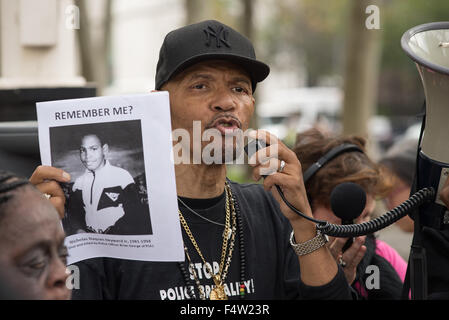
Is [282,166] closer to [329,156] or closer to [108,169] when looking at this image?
Result: [108,169]

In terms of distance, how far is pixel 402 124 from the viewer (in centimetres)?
3148

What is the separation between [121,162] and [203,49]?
0.53m

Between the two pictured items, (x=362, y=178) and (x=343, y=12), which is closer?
(x=362, y=178)

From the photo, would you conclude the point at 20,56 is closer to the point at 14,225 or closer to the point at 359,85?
the point at 14,225

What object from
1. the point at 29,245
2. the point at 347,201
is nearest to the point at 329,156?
the point at 347,201

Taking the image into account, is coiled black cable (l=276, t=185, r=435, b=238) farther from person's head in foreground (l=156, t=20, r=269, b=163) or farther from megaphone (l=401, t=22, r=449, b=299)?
person's head in foreground (l=156, t=20, r=269, b=163)

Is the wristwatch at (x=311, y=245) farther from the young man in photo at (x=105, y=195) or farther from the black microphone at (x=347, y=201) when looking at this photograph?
the young man in photo at (x=105, y=195)

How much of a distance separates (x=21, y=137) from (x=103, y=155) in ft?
1.68

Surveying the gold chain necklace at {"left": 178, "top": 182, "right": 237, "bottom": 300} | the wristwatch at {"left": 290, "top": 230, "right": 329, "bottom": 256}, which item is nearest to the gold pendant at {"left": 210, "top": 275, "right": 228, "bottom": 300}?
the gold chain necklace at {"left": 178, "top": 182, "right": 237, "bottom": 300}

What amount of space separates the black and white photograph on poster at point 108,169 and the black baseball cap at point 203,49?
0.40 meters

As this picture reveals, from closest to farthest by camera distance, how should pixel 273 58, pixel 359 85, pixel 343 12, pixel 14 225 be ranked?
pixel 14 225, pixel 359 85, pixel 343 12, pixel 273 58

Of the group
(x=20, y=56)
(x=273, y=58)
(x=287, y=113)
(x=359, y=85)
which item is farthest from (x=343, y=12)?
(x=20, y=56)

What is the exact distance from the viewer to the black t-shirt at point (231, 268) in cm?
226

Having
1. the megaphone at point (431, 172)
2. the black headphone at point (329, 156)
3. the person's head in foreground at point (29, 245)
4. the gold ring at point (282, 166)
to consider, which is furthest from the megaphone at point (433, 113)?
the person's head in foreground at point (29, 245)
